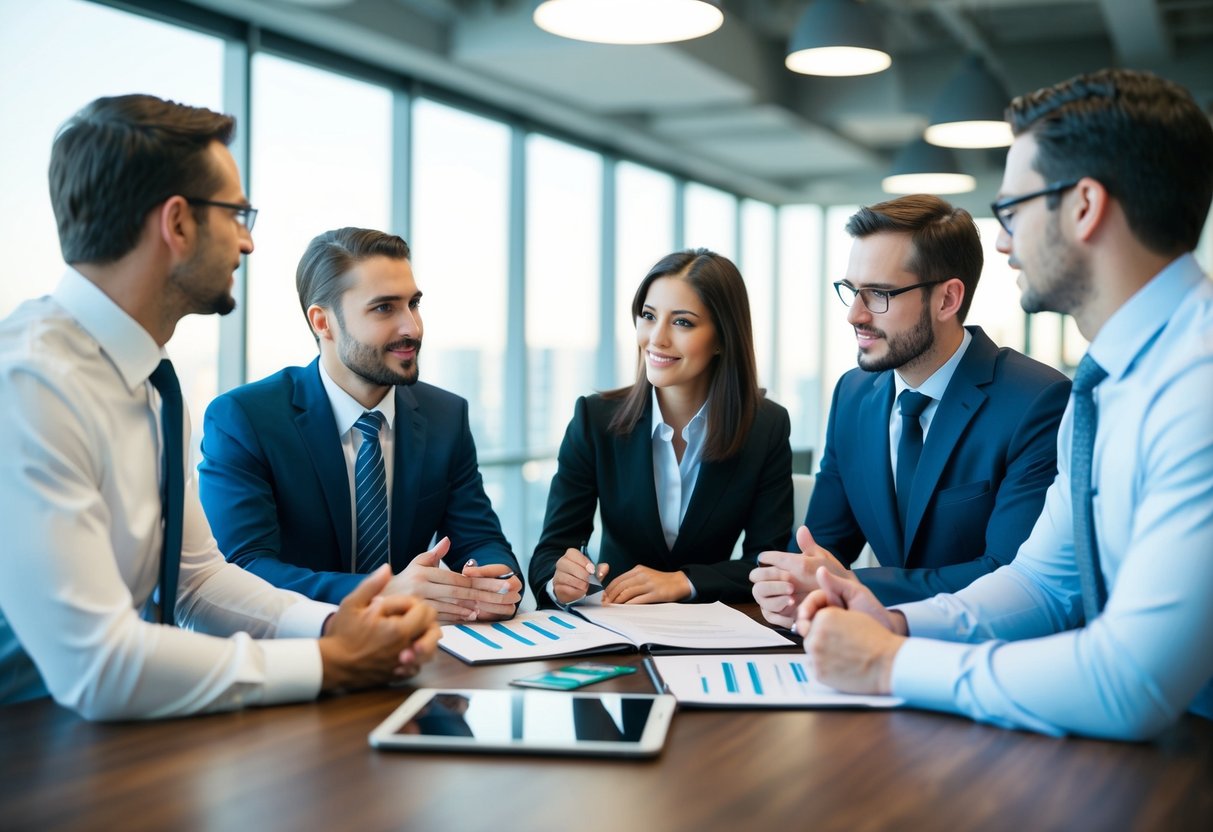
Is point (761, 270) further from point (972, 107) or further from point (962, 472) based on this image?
point (962, 472)

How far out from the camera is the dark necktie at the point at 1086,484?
169 cm

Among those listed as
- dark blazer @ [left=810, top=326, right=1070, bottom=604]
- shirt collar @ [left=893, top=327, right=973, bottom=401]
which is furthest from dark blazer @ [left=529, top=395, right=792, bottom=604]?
shirt collar @ [left=893, top=327, right=973, bottom=401]

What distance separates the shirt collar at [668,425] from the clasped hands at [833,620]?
983mm

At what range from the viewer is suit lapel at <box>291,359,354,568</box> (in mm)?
2748

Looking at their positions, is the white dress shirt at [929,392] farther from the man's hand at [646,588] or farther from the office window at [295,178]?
the office window at [295,178]

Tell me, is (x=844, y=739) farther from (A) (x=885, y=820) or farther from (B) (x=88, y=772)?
(B) (x=88, y=772)

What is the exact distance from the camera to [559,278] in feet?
26.9

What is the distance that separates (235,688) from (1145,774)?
123 cm

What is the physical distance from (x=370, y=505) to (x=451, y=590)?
2.10ft

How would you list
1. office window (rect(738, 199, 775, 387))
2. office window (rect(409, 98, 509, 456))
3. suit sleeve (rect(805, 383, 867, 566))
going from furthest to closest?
office window (rect(738, 199, 775, 387)), office window (rect(409, 98, 509, 456)), suit sleeve (rect(805, 383, 867, 566))

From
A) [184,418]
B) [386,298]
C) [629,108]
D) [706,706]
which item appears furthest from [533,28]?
[706,706]

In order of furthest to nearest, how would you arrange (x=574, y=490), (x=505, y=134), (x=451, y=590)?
(x=505, y=134), (x=574, y=490), (x=451, y=590)

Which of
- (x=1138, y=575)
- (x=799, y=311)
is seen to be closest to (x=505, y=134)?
(x=799, y=311)

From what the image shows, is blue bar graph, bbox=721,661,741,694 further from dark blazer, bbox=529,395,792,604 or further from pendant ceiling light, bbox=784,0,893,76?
pendant ceiling light, bbox=784,0,893,76
